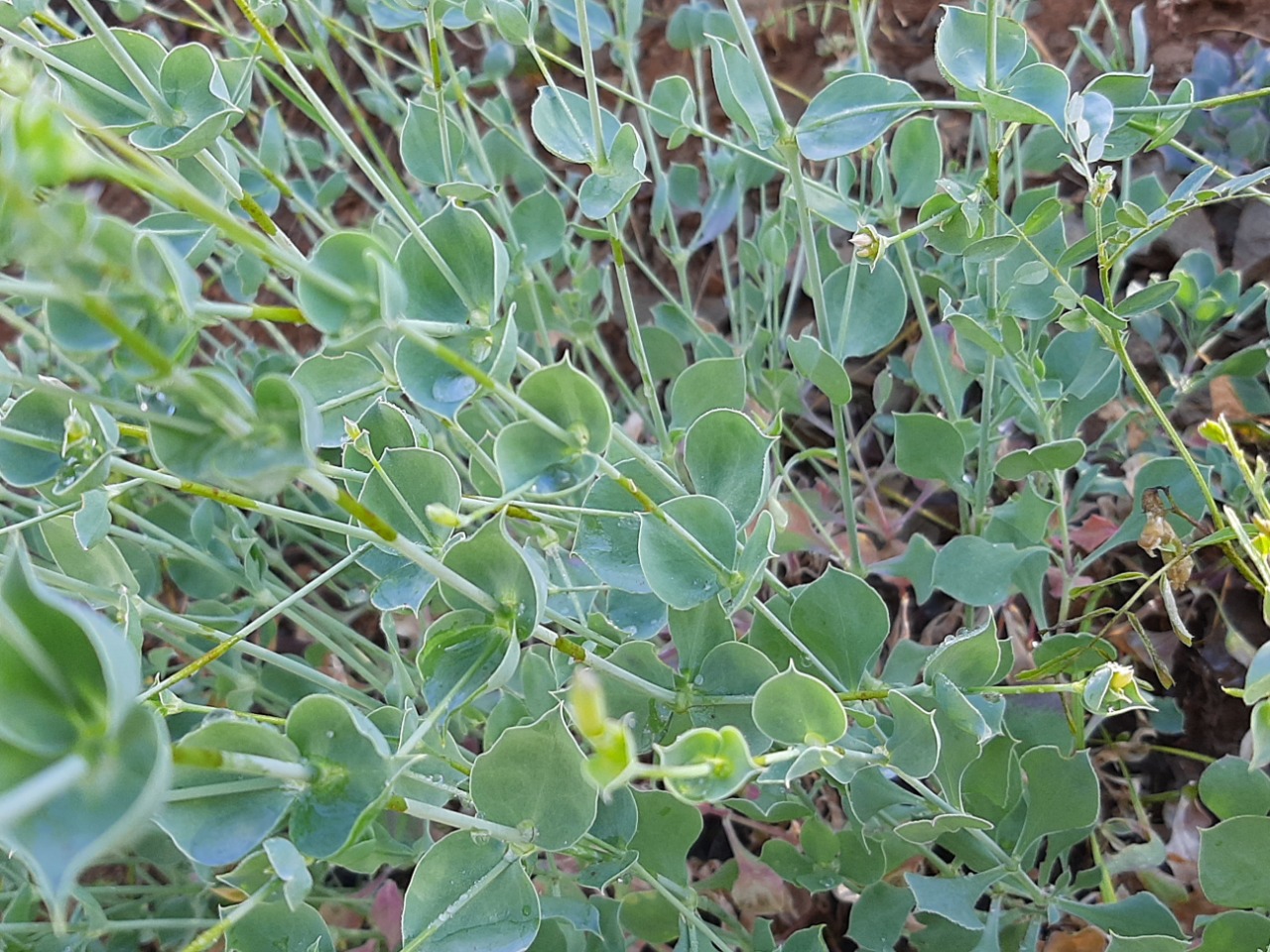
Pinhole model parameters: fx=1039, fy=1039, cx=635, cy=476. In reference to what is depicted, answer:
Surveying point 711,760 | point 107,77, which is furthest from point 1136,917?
point 107,77

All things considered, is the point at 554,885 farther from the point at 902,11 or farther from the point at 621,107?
the point at 902,11

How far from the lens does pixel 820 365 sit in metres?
0.67

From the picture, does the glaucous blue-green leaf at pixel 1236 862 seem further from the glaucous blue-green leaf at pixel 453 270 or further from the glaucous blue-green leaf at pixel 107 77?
the glaucous blue-green leaf at pixel 107 77

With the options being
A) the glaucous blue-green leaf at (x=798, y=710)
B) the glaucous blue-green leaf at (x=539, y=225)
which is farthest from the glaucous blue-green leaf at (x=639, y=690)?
the glaucous blue-green leaf at (x=539, y=225)

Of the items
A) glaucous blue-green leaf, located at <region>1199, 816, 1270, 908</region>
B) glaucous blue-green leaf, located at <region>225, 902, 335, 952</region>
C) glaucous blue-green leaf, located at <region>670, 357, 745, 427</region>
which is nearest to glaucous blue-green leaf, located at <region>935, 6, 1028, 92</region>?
glaucous blue-green leaf, located at <region>670, 357, 745, 427</region>

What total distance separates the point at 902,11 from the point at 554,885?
1.25m

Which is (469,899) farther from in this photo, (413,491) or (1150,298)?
(1150,298)

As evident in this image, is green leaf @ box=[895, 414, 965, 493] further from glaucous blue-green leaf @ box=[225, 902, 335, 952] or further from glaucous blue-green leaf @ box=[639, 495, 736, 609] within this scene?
glaucous blue-green leaf @ box=[225, 902, 335, 952]

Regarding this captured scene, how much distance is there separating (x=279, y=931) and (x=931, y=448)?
543 millimetres

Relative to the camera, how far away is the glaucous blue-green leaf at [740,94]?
0.61 meters

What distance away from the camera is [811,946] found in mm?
644

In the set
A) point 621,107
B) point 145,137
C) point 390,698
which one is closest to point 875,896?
point 390,698

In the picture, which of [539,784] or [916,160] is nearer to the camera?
[539,784]

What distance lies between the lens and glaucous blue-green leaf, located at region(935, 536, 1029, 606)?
0.72m
